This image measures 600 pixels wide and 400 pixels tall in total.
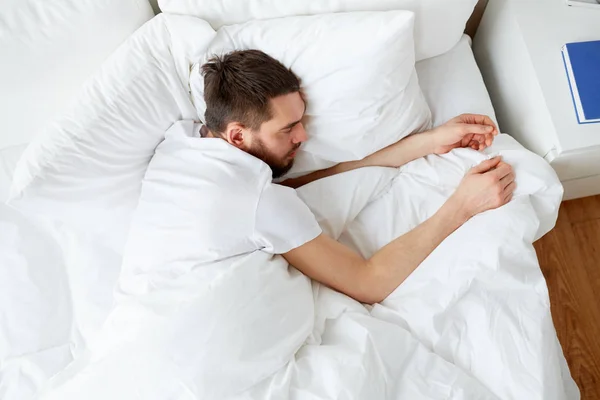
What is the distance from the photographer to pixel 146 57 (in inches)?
44.3

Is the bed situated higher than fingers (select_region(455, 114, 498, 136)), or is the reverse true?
fingers (select_region(455, 114, 498, 136))

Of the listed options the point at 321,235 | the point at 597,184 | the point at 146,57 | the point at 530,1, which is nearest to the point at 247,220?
the point at 321,235

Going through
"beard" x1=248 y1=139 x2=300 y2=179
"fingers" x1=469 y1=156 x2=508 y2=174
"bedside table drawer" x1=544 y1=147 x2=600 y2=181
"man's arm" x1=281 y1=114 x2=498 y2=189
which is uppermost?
"beard" x1=248 y1=139 x2=300 y2=179

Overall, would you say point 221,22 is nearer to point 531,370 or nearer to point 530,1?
point 530,1

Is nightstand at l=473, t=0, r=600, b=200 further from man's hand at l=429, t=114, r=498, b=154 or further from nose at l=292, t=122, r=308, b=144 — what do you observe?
nose at l=292, t=122, r=308, b=144

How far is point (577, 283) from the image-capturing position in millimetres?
1420

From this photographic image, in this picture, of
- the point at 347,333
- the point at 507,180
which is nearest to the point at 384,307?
the point at 347,333

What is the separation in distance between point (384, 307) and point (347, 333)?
10 cm

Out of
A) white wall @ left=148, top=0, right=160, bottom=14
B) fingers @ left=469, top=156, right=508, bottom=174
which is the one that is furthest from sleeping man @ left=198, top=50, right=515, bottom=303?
white wall @ left=148, top=0, right=160, bottom=14

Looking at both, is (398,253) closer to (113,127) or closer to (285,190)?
(285,190)

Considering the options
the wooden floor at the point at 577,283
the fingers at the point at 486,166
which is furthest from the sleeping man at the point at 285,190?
the wooden floor at the point at 577,283

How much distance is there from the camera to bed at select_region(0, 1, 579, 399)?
0.92m

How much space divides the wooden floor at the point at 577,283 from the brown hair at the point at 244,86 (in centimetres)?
90

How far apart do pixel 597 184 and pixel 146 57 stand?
1.17 metres
